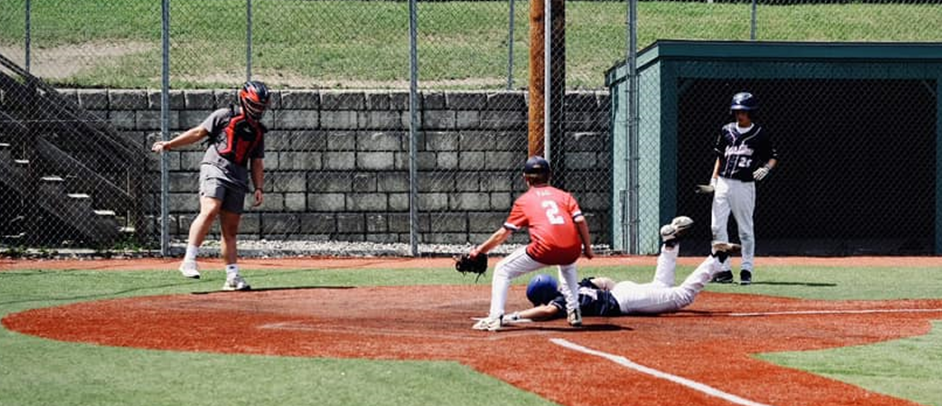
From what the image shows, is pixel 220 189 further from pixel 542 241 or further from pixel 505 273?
pixel 542 241

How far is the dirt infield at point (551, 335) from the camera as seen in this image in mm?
6461

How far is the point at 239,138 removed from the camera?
11.4m

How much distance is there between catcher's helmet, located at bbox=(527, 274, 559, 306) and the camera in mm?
9211

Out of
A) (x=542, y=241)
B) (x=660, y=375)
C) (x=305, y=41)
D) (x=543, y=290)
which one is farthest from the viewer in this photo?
(x=305, y=41)

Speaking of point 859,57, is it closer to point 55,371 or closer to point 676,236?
point 676,236

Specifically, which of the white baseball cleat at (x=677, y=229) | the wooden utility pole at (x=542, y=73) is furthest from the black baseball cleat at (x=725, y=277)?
the wooden utility pole at (x=542, y=73)

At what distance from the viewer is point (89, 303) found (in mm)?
10477

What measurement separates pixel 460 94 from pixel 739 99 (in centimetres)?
702

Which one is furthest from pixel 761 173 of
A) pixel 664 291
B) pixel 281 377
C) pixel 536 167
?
pixel 281 377

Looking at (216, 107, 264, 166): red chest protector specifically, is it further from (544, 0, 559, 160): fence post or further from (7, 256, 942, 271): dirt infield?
(544, 0, 559, 160): fence post

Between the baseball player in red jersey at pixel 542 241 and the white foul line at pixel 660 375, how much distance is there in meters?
0.58

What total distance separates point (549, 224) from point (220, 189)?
3946 millimetres

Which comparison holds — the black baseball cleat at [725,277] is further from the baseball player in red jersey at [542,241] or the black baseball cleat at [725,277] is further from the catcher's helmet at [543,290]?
the baseball player in red jersey at [542,241]

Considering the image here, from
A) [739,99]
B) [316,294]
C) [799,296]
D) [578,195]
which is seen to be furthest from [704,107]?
[316,294]
